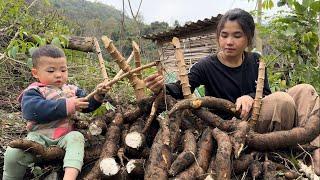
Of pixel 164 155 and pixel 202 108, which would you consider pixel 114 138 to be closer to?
pixel 164 155

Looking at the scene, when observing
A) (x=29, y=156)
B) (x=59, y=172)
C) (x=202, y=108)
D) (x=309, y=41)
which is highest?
(x=309, y=41)

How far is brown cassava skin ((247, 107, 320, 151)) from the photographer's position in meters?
2.22

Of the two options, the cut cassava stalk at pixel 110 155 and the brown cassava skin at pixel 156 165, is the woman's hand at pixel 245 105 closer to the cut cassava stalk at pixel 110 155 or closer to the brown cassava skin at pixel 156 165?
the brown cassava skin at pixel 156 165

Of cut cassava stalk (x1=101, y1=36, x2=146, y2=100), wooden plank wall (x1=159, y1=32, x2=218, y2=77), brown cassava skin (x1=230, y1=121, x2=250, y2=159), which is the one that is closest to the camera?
brown cassava skin (x1=230, y1=121, x2=250, y2=159)

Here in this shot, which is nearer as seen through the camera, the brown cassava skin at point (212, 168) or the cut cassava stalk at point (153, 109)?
the brown cassava skin at point (212, 168)

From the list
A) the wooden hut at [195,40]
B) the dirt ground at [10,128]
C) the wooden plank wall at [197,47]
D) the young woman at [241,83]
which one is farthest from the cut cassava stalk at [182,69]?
the wooden plank wall at [197,47]

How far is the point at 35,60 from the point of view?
94.7 inches

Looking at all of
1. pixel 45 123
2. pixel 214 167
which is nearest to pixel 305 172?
pixel 214 167

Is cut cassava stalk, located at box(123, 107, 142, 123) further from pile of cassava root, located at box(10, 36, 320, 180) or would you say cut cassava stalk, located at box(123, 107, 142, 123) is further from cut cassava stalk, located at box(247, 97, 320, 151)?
cut cassava stalk, located at box(247, 97, 320, 151)

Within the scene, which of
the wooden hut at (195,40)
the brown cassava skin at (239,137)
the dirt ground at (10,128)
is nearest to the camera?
the brown cassava skin at (239,137)

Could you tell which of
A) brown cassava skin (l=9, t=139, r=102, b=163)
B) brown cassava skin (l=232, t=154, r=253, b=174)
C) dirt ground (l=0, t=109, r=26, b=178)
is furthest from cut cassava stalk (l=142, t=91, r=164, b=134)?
dirt ground (l=0, t=109, r=26, b=178)

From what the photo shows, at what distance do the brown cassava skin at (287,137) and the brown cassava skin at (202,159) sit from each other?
0.76 ft

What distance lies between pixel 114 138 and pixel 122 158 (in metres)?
0.16

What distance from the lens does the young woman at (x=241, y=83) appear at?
235 cm
